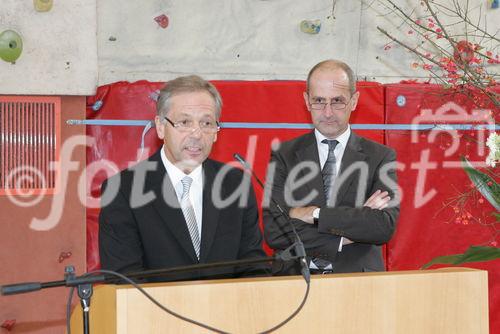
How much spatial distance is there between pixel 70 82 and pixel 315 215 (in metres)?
1.66

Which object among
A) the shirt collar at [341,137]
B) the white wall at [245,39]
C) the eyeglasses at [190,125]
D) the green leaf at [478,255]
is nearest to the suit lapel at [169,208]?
the eyeglasses at [190,125]

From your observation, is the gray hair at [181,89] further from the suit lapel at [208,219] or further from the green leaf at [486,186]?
the green leaf at [486,186]

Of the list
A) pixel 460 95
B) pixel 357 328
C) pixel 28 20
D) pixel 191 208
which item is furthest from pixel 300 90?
pixel 357 328

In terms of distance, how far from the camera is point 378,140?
4277 mm

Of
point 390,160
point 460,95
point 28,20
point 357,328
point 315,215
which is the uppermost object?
point 28,20

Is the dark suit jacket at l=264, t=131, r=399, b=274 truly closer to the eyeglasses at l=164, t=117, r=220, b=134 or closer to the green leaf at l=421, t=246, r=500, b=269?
the eyeglasses at l=164, t=117, r=220, b=134

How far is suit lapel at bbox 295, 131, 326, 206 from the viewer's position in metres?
3.02

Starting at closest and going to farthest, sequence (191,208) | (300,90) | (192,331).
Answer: (192,331) → (191,208) → (300,90)

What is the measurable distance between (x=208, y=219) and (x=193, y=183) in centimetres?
15

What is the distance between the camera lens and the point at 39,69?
3924 mm

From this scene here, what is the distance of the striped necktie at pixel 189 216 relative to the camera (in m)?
2.38

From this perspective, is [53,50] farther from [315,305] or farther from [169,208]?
[315,305]

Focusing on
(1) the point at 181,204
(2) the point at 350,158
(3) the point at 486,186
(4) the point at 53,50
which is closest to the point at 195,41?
(4) the point at 53,50

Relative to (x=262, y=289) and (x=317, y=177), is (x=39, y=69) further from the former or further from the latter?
(x=262, y=289)
